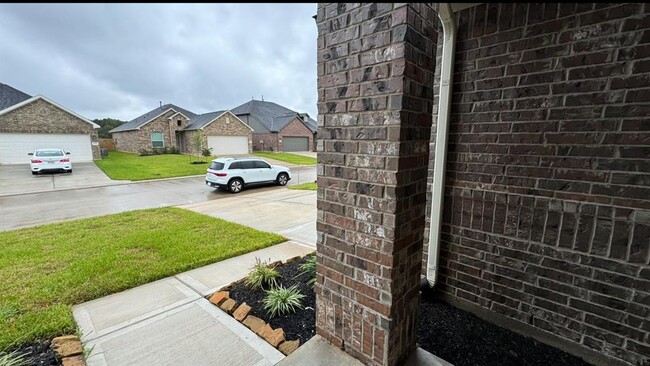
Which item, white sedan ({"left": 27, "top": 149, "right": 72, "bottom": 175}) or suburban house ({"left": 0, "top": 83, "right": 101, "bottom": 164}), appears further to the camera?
suburban house ({"left": 0, "top": 83, "right": 101, "bottom": 164})

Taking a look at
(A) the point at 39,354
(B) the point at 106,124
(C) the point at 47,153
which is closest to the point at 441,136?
(A) the point at 39,354

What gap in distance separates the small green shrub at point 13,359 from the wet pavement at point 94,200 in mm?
6220

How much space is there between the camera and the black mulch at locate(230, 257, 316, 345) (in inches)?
92.7

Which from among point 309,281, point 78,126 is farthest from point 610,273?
point 78,126

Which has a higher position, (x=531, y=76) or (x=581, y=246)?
(x=531, y=76)

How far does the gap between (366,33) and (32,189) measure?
15910 mm

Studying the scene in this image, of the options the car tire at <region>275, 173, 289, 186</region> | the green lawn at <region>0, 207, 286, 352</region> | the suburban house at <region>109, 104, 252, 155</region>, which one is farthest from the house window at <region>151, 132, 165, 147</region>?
the green lawn at <region>0, 207, 286, 352</region>

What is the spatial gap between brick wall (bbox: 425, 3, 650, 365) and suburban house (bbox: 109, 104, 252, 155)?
86.8 feet

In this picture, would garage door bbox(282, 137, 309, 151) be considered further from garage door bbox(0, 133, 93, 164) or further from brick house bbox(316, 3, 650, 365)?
brick house bbox(316, 3, 650, 365)

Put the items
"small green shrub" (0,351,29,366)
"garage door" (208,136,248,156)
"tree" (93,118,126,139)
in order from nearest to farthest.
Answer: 1. "small green shrub" (0,351,29,366)
2. "garage door" (208,136,248,156)
3. "tree" (93,118,126,139)

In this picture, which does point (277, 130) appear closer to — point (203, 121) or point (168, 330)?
point (203, 121)

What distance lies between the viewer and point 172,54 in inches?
52.5

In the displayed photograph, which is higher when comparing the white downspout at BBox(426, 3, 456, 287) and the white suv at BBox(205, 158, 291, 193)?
→ the white downspout at BBox(426, 3, 456, 287)

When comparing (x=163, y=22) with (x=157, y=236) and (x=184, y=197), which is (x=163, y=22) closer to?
(x=157, y=236)
